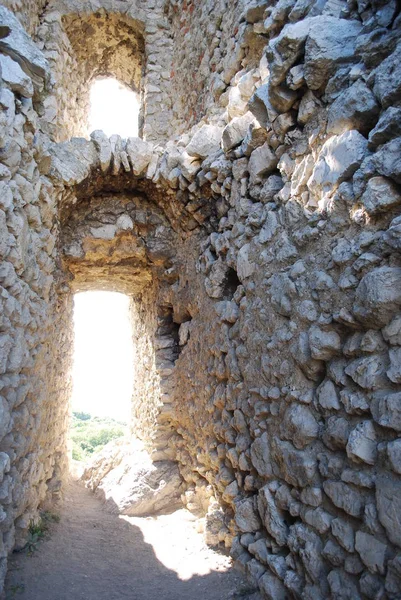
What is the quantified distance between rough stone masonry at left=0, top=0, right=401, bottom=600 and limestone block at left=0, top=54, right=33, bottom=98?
0.06 feet

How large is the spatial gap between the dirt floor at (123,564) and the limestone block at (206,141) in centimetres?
330

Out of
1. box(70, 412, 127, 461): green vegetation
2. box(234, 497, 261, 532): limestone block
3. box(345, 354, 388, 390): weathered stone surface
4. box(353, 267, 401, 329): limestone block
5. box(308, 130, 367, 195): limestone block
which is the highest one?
box(308, 130, 367, 195): limestone block

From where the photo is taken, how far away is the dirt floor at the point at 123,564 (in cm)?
299

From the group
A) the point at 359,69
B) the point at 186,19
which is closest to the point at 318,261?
the point at 359,69

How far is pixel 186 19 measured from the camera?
5141 mm

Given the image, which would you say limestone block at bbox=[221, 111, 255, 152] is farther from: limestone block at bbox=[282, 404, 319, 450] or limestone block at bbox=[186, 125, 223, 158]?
limestone block at bbox=[282, 404, 319, 450]

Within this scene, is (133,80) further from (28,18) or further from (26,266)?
(26,266)

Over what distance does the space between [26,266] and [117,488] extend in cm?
304

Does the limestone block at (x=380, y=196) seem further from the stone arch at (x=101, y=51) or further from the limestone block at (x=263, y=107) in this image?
the stone arch at (x=101, y=51)

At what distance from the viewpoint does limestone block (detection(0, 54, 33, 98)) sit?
2793 millimetres

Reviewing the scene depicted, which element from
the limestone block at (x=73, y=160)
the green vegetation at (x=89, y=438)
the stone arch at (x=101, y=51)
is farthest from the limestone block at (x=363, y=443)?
the green vegetation at (x=89, y=438)

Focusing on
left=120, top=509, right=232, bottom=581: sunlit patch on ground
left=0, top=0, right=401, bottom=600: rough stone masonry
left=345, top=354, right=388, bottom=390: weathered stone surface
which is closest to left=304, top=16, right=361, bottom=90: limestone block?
left=0, top=0, right=401, bottom=600: rough stone masonry

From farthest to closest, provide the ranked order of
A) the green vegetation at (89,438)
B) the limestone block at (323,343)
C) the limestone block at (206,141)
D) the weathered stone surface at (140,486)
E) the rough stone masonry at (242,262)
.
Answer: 1. the green vegetation at (89,438)
2. the weathered stone surface at (140,486)
3. the limestone block at (206,141)
4. the limestone block at (323,343)
5. the rough stone masonry at (242,262)

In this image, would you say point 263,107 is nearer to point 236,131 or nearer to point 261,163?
point 261,163
